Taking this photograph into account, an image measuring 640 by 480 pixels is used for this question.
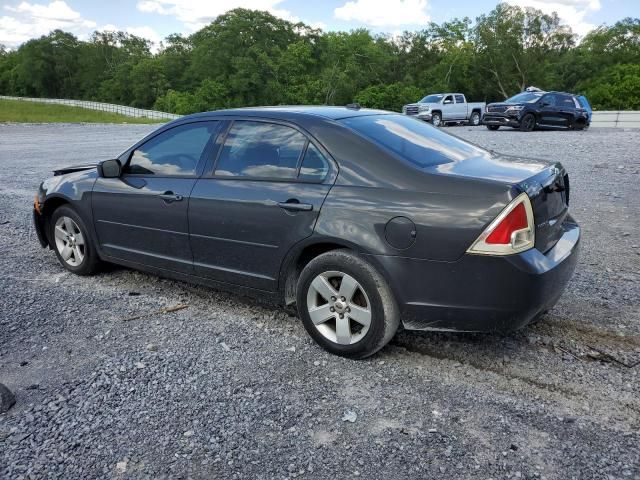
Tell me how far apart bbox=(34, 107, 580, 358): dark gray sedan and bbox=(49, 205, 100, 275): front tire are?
1.43 feet

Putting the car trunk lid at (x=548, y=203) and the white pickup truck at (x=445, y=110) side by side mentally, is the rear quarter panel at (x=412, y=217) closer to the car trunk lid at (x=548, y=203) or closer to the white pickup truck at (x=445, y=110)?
the car trunk lid at (x=548, y=203)

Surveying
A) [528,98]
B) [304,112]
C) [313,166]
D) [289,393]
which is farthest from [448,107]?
[289,393]

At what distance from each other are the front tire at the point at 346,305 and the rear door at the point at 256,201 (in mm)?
262

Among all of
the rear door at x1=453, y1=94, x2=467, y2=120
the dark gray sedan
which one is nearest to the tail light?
the dark gray sedan

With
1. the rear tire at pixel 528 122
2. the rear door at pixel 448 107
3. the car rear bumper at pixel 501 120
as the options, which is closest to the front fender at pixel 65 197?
the car rear bumper at pixel 501 120

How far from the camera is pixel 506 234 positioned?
2.97 metres

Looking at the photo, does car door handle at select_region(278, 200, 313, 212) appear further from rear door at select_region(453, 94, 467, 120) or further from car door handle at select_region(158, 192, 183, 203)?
rear door at select_region(453, 94, 467, 120)

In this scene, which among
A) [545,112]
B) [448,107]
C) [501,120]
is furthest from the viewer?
[448,107]

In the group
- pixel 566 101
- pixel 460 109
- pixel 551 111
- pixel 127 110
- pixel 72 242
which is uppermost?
pixel 566 101

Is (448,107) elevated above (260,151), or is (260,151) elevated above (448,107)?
(448,107)

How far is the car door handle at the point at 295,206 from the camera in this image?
3510 millimetres

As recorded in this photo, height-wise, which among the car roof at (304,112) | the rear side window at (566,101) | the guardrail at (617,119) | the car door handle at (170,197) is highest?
the rear side window at (566,101)

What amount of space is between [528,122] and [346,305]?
20.5 metres

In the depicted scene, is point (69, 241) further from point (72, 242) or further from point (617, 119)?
point (617, 119)
